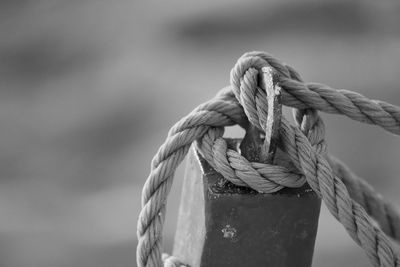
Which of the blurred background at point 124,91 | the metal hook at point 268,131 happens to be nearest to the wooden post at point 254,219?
the metal hook at point 268,131

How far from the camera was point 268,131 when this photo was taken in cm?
80

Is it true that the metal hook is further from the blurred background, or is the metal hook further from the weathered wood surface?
the blurred background

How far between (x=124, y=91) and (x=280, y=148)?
54.0 inches

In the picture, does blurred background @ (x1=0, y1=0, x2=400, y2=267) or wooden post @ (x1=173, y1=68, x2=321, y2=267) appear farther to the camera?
blurred background @ (x1=0, y1=0, x2=400, y2=267)

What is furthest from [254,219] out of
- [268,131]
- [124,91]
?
[124,91]

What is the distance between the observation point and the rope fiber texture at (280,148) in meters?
0.79

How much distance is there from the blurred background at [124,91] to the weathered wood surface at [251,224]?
783 millimetres

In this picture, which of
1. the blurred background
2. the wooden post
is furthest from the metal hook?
the blurred background

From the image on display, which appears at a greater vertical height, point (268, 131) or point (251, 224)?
point (268, 131)

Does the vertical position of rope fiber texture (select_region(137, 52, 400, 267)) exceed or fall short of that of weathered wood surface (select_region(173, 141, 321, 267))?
it exceeds it

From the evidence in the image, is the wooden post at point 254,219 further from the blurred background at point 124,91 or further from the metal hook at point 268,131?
the blurred background at point 124,91

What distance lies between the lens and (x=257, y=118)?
82cm

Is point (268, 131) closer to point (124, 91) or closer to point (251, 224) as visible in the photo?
point (251, 224)

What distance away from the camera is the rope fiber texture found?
0.79m
